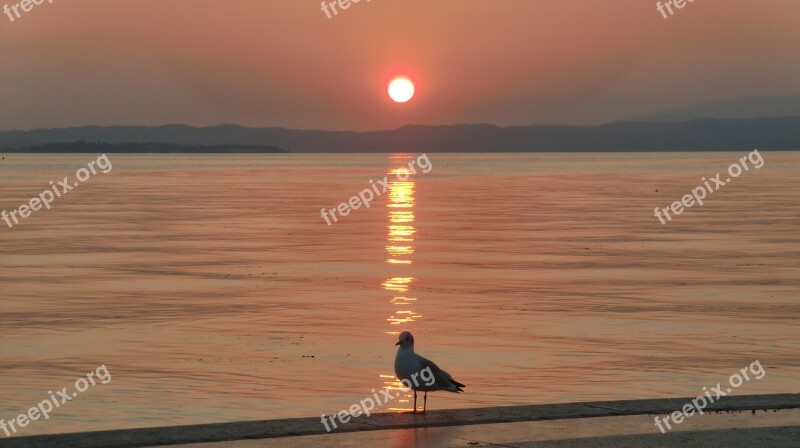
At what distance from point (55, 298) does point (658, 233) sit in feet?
70.5

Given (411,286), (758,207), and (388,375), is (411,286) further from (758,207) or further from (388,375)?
(758,207)

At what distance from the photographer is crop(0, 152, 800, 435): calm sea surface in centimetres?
1368

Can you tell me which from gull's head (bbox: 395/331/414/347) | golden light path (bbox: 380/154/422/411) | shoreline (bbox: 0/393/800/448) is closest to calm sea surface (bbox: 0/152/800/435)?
golden light path (bbox: 380/154/422/411)

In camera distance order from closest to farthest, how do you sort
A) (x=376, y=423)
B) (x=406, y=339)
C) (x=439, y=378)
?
(x=376, y=423) → (x=406, y=339) → (x=439, y=378)

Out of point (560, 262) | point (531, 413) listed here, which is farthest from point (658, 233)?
point (531, 413)

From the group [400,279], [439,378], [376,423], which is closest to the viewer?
[376,423]

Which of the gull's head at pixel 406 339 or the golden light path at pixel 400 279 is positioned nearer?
the gull's head at pixel 406 339

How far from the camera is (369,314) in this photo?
19516mm

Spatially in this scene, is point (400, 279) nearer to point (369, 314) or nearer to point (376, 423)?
point (369, 314)

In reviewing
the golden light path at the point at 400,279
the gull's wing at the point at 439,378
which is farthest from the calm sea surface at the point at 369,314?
the gull's wing at the point at 439,378

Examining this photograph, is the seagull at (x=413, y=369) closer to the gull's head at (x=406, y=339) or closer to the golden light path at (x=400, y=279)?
the gull's head at (x=406, y=339)

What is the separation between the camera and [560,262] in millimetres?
27875

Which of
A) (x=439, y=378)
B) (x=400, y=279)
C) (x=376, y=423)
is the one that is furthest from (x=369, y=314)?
(x=376, y=423)

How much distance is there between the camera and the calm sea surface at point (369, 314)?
1368 centimetres
